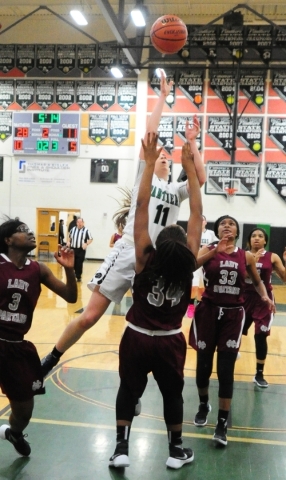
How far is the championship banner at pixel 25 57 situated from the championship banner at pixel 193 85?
218 inches

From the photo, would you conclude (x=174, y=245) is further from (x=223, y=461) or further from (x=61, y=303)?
(x=61, y=303)

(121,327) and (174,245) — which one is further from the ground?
(174,245)

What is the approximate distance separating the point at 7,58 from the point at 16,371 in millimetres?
17687

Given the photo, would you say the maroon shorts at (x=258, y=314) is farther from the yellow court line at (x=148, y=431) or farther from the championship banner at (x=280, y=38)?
the championship banner at (x=280, y=38)

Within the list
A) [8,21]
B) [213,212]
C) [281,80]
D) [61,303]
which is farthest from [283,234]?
[8,21]

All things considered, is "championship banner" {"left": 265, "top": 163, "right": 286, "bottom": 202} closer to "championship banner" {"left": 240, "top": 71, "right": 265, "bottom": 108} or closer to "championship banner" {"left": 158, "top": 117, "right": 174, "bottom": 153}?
"championship banner" {"left": 240, "top": 71, "right": 265, "bottom": 108}

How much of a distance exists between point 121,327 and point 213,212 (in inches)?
398

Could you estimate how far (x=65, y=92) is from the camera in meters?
18.2

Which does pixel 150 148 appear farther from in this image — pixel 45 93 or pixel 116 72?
pixel 45 93

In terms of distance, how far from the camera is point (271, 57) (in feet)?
53.1

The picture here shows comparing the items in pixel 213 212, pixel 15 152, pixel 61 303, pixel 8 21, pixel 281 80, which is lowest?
pixel 61 303

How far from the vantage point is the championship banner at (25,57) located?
18281 millimetres

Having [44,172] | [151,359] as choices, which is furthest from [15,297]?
[44,172]

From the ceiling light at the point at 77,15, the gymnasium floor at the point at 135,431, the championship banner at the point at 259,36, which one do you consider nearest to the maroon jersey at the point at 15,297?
the gymnasium floor at the point at 135,431
